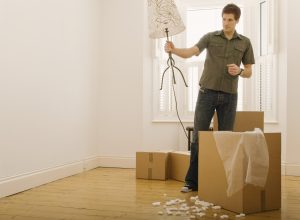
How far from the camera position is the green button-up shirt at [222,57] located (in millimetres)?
2627

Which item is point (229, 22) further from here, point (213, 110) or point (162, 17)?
point (213, 110)

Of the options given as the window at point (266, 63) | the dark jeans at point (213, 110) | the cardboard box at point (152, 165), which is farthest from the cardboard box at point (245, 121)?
the window at point (266, 63)

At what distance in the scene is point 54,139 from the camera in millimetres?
3287

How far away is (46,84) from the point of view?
3.16m

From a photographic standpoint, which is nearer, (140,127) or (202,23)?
(140,127)

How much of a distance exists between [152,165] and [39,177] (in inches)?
42.2

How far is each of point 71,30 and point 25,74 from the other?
951 millimetres

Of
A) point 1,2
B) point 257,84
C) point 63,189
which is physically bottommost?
point 63,189

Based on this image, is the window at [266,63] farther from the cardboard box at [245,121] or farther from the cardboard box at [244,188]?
the cardboard box at [244,188]

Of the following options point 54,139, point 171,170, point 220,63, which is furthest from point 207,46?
point 54,139

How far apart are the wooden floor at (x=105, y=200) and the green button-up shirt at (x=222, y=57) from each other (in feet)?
2.88

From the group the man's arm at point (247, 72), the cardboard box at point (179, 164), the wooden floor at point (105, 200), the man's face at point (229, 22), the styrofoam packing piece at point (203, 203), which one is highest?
the man's face at point (229, 22)

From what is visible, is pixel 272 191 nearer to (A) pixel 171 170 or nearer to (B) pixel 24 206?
(A) pixel 171 170

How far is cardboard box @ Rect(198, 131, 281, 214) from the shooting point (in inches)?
86.2
